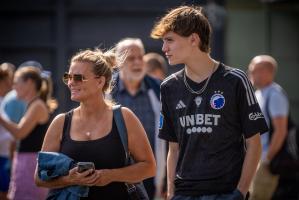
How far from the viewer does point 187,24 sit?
18.4 ft

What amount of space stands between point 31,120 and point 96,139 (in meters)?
3.11

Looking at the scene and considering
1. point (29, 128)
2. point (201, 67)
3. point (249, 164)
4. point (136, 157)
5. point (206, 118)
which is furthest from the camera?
point (29, 128)

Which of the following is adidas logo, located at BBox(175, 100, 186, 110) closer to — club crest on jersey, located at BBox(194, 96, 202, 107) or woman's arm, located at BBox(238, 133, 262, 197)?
club crest on jersey, located at BBox(194, 96, 202, 107)

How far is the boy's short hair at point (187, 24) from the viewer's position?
560 cm

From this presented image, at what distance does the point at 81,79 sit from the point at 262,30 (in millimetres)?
9542

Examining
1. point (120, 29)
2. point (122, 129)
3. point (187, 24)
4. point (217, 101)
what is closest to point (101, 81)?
point (122, 129)

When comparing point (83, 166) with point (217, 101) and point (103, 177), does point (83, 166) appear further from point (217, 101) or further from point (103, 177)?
point (217, 101)

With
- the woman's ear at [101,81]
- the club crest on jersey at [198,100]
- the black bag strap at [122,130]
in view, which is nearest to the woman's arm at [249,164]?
the club crest on jersey at [198,100]

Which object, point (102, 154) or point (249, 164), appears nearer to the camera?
point (249, 164)

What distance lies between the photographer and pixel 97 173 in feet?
18.4

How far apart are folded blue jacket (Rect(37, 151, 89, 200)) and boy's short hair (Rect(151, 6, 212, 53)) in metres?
0.96

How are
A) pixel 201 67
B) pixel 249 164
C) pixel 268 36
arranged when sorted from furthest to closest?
pixel 268 36
pixel 201 67
pixel 249 164

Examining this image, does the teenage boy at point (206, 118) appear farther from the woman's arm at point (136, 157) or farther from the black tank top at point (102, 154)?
the black tank top at point (102, 154)

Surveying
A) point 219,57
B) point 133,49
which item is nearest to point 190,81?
point 133,49
